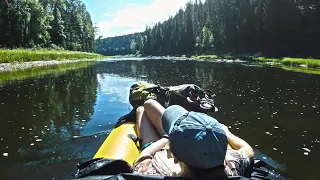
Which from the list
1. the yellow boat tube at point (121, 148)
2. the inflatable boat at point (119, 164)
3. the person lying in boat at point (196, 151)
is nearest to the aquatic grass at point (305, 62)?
the inflatable boat at point (119, 164)

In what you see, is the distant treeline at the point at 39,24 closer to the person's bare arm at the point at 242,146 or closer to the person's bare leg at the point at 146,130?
the person's bare leg at the point at 146,130

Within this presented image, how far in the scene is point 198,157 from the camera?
2.09 meters

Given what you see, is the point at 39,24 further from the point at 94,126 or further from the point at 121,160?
the point at 121,160

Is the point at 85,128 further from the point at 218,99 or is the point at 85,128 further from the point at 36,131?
the point at 218,99

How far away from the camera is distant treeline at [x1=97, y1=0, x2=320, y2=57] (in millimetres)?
47281

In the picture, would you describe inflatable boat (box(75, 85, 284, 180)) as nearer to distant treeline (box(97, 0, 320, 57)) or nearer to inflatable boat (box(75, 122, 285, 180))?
inflatable boat (box(75, 122, 285, 180))

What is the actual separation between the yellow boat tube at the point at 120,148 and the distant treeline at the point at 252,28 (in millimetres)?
45541

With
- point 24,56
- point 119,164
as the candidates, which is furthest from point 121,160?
point 24,56

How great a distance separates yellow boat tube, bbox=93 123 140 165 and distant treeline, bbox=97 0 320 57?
1793 inches

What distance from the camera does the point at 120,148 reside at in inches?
148

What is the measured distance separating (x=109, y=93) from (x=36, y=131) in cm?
598

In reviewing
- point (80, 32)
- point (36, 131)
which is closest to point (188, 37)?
point (80, 32)

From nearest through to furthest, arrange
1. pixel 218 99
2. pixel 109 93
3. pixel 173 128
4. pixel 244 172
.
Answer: pixel 173 128 < pixel 244 172 < pixel 218 99 < pixel 109 93

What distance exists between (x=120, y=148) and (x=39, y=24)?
2481 inches
